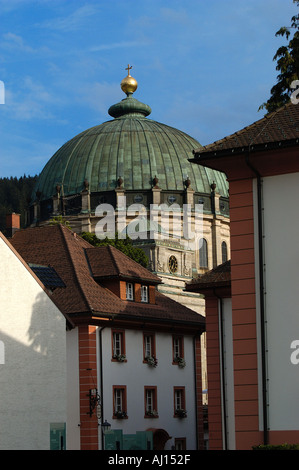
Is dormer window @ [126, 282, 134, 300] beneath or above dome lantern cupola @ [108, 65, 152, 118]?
beneath

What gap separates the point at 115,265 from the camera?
47.9 m

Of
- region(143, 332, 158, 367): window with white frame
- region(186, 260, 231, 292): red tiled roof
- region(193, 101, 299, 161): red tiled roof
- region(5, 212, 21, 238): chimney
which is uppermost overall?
region(5, 212, 21, 238): chimney

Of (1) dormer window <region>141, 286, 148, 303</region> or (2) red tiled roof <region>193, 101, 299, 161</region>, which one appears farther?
(1) dormer window <region>141, 286, 148, 303</region>

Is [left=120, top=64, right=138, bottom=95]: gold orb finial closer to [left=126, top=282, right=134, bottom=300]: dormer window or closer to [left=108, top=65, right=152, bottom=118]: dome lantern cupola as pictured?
[left=108, top=65, right=152, bottom=118]: dome lantern cupola

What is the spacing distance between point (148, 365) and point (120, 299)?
2965mm

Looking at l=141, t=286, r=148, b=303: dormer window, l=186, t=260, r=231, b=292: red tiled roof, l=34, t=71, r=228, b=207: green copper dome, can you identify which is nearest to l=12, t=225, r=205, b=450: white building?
l=141, t=286, r=148, b=303: dormer window

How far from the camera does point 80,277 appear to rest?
151 feet

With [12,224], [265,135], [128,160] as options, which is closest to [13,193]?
[128,160]

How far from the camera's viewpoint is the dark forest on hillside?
172625 millimetres

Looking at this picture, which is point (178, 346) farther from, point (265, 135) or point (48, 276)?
point (265, 135)

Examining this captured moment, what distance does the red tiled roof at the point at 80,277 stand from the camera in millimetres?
44531

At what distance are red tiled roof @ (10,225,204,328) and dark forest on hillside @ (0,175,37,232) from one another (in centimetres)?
11716

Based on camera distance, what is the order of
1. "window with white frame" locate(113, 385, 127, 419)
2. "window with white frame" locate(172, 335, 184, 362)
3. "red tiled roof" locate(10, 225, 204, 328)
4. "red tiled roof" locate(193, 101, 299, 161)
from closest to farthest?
"red tiled roof" locate(193, 101, 299, 161) → "window with white frame" locate(113, 385, 127, 419) → "red tiled roof" locate(10, 225, 204, 328) → "window with white frame" locate(172, 335, 184, 362)

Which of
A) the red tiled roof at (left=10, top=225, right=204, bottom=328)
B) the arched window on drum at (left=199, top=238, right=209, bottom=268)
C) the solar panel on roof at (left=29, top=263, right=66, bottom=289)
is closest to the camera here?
the red tiled roof at (left=10, top=225, right=204, bottom=328)
